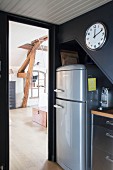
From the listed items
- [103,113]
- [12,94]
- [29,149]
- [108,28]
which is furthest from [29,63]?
[103,113]

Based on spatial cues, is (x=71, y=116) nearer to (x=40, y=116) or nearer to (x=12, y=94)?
(x=40, y=116)

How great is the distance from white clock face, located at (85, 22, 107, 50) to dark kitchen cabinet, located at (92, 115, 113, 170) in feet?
2.80

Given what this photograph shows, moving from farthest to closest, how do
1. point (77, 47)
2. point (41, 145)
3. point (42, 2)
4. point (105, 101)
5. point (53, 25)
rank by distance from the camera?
point (41, 145) < point (77, 47) < point (53, 25) < point (105, 101) < point (42, 2)

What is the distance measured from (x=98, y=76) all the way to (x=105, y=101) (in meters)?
0.34

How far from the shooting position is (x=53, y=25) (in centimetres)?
264

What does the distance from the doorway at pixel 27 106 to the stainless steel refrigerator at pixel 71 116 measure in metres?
0.54

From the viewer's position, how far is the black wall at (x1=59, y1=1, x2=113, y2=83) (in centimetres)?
187

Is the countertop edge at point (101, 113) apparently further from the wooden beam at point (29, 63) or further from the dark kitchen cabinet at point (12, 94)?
the dark kitchen cabinet at point (12, 94)

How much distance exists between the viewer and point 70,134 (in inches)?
88.1

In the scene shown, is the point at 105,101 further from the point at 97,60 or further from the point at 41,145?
the point at 41,145

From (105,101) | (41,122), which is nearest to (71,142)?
(105,101)

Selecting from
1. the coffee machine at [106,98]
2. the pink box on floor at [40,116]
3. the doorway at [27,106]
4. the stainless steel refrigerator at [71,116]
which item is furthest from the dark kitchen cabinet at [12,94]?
the coffee machine at [106,98]

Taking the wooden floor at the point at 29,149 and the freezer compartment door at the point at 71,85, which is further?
the wooden floor at the point at 29,149

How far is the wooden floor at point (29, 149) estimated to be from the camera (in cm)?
254
